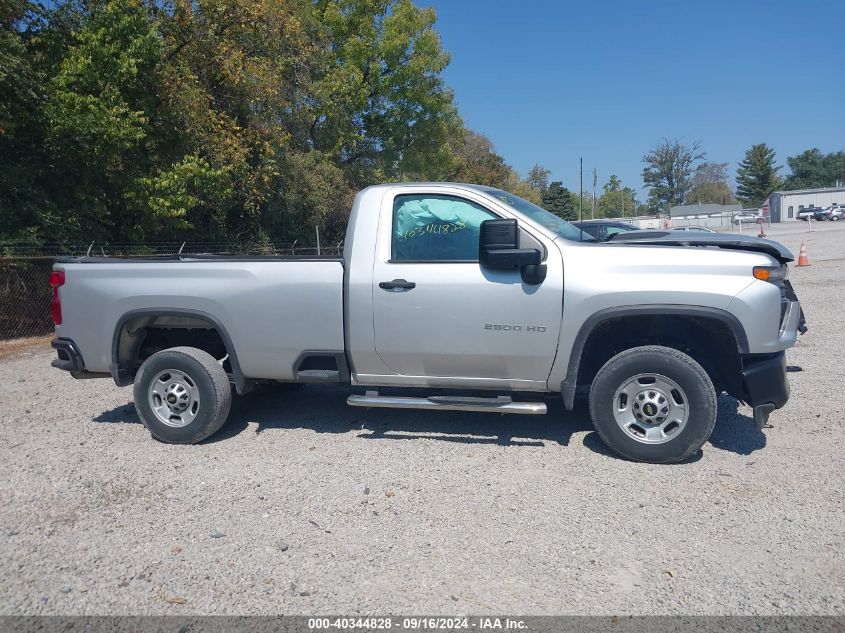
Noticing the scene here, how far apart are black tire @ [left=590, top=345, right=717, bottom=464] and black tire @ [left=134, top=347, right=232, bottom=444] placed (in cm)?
298

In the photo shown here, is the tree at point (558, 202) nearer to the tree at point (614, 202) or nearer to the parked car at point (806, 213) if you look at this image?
the parked car at point (806, 213)

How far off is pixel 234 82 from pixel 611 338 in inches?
504

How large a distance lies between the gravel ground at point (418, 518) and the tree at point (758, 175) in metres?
110

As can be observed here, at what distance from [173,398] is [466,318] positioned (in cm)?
256

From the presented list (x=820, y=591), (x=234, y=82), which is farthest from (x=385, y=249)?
(x=234, y=82)

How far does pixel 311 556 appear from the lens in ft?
12.4

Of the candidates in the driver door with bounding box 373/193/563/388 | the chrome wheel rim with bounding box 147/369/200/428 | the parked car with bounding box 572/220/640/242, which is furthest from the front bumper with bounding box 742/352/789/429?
the chrome wheel rim with bounding box 147/369/200/428

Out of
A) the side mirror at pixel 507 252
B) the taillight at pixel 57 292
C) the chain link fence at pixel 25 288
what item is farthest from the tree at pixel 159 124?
the side mirror at pixel 507 252

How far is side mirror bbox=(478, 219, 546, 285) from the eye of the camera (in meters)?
4.83

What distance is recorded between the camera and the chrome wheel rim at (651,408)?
4.87 metres

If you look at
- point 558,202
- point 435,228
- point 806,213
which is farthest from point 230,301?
point 806,213

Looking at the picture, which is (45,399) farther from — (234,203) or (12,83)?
(234,203)

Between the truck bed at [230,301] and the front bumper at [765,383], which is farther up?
the truck bed at [230,301]

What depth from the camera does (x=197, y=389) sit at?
5617mm
